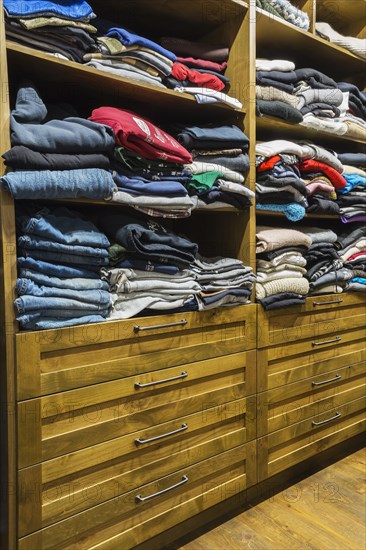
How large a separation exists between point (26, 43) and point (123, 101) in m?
0.44

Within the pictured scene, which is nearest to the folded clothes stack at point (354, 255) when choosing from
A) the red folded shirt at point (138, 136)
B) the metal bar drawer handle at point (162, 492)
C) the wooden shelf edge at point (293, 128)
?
the wooden shelf edge at point (293, 128)

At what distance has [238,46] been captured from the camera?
5.32ft

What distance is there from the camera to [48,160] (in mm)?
1127

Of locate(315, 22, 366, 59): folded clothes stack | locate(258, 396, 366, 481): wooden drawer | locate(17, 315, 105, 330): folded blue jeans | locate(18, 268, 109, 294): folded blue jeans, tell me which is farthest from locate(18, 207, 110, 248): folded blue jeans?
locate(315, 22, 366, 59): folded clothes stack

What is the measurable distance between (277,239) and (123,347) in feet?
2.51

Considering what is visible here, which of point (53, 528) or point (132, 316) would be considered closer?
point (53, 528)

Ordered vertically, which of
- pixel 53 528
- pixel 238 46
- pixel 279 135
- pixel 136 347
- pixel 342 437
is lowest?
pixel 342 437

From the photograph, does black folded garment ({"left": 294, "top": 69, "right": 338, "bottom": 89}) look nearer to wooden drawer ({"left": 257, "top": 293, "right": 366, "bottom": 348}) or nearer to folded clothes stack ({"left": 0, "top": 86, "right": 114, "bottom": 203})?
wooden drawer ({"left": 257, "top": 293, "right": 366, "bottom": 348})

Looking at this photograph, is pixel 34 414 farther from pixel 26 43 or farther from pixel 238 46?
pixel 238 46

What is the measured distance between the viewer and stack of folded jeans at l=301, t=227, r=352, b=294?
1883mm

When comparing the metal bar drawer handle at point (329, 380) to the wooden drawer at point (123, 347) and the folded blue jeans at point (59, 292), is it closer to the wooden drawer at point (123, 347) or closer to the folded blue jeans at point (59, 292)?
the wooden drawer at point (123, 347)

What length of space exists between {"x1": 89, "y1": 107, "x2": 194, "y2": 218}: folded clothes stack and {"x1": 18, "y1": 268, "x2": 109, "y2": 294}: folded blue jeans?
0.25 m

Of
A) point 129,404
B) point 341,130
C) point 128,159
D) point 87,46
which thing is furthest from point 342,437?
point 87,46

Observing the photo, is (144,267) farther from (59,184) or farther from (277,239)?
(277,239)
